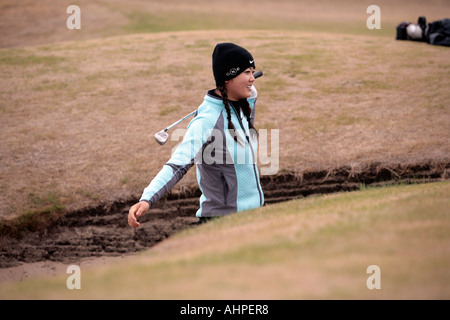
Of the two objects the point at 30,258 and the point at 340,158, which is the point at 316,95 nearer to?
the point at 340,158

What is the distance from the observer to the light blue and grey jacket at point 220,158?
15.8 ft

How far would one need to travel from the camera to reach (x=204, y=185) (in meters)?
5.07

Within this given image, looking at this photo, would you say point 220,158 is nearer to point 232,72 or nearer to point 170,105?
point 232,72

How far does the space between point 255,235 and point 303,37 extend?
49.5ft

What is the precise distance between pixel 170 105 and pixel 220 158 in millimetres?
7316

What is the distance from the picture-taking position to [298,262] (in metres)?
3.48

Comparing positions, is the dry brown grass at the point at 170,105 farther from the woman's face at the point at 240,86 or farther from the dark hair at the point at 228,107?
the woman's face at the point at 240,86

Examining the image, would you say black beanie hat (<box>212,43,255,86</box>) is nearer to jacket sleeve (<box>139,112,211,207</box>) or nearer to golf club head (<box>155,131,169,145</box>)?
jacket sleeve (<box>139,112,211,207</box>)

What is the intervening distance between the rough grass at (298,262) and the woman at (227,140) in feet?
1.27

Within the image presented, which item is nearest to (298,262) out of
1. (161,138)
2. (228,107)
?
(228,107)

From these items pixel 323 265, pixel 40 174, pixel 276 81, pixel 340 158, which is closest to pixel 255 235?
pixel 323 265

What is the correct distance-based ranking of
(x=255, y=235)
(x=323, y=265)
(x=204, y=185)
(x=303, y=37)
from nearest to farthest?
(x=323, y=265) < (x=255, y=235) < (x=204, y=185) < (x=303, y=37)

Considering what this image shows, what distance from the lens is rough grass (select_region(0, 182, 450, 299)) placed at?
314 cm

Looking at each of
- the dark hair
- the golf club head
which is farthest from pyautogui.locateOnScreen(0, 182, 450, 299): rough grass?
the golf club head
